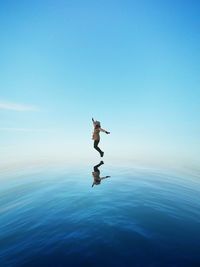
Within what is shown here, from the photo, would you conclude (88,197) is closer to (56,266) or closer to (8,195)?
(56,266)

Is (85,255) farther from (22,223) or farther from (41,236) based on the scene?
(22,223)

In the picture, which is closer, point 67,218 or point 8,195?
point 67,218

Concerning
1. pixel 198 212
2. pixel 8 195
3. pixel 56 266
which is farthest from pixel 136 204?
pixel 8 195

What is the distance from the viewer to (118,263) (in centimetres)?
577

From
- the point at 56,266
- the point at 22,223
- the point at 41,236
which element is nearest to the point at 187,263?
the point at 56,266

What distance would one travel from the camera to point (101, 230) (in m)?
7.64

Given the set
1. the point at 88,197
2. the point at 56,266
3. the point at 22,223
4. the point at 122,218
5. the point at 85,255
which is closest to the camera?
the point at 56,266

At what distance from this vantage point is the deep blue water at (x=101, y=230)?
6129 millimetres

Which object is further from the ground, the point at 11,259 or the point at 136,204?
the point at 136,204

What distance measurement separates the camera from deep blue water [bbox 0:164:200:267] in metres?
6.13

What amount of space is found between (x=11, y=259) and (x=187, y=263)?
4.87 m

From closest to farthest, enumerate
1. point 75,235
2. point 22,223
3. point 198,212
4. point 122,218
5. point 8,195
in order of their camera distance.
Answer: point 75,235 < point 122,218 < point 22,223 < point 198,212 < point 8,195

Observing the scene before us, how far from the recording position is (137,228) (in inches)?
313

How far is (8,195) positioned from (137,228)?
11153mm
